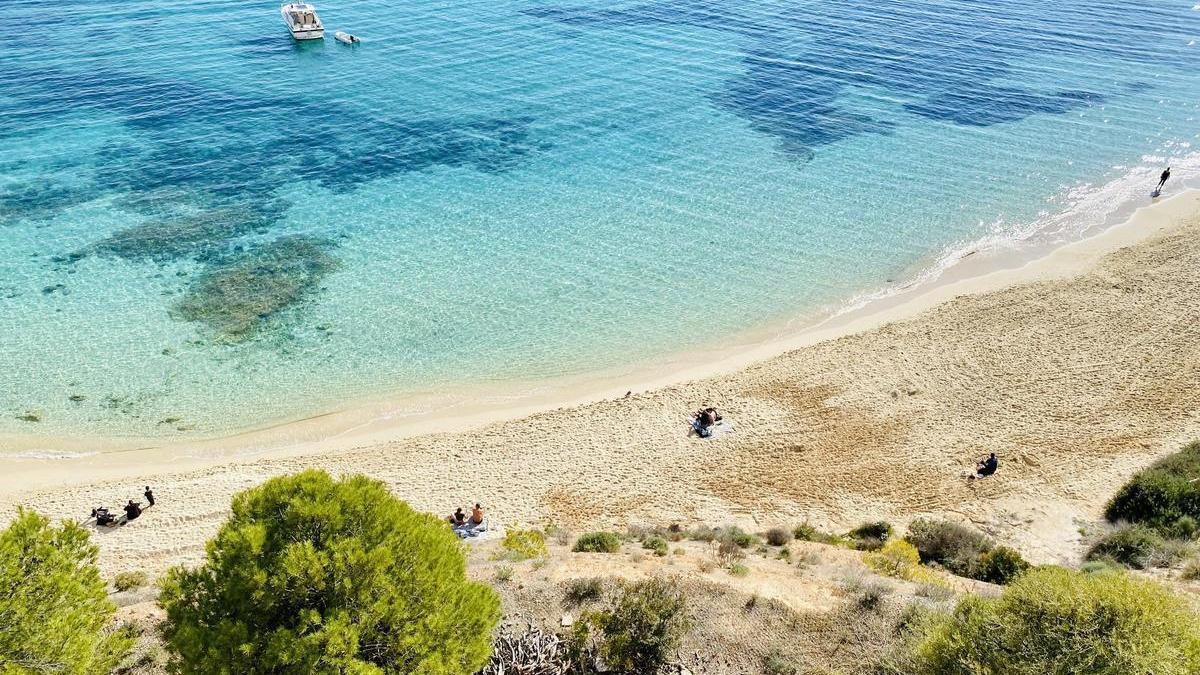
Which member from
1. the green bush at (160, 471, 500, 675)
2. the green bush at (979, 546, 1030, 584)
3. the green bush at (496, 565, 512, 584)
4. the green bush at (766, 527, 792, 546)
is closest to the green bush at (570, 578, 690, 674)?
the green bush at (496, 565, 512, 584)

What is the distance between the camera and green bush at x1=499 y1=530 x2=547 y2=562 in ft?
60.3

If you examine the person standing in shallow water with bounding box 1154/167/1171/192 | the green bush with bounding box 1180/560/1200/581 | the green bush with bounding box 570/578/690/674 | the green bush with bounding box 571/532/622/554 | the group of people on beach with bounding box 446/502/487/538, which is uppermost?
the person standing in shallow water with bounding box 1154/167/1171/192

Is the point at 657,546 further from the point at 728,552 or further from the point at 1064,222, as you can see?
the point at 1064,222

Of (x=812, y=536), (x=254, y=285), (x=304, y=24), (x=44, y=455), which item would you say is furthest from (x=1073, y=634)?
(x=304, y=24)

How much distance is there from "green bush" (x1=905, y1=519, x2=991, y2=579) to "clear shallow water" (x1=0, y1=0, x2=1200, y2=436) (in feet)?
45.8

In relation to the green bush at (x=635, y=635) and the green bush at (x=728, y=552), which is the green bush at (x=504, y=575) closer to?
the green bush at (x=635, y=635)

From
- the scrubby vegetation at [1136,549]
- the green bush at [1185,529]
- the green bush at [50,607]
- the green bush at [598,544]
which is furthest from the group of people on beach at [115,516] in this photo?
the green bush at [1185,529]

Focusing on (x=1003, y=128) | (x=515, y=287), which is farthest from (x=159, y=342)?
(x=1003, y=128)

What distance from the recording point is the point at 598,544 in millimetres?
19031

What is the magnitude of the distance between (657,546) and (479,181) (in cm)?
2958

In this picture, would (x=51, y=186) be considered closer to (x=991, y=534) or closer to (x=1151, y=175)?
(x=991, y=534)

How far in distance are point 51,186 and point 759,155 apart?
41380 mm

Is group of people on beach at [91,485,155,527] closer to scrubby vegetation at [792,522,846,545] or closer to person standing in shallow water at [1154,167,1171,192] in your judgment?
scrubby vegetation at [792,522,846,545]

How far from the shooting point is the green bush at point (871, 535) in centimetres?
2002
